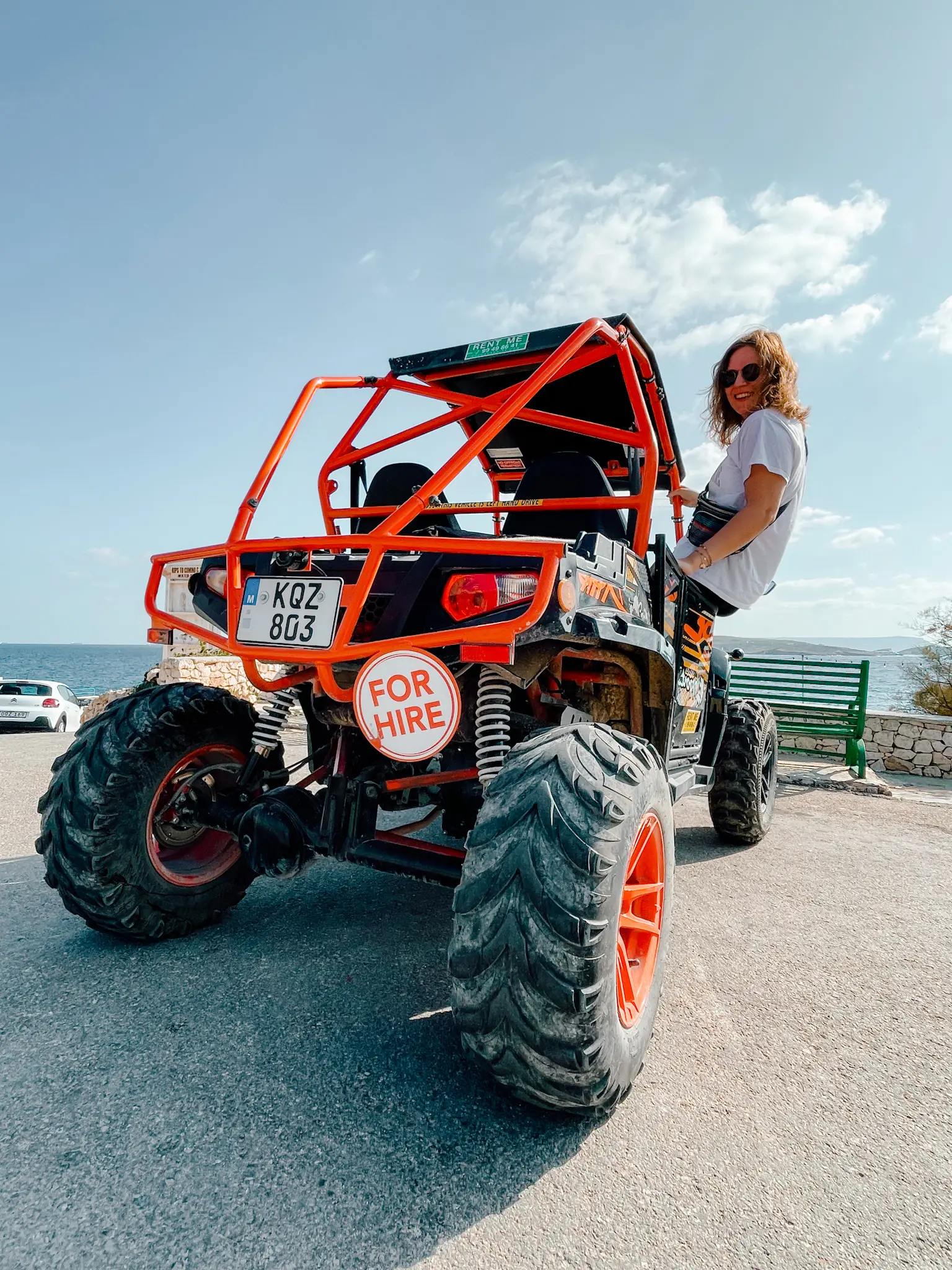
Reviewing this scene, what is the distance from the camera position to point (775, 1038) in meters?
2.36

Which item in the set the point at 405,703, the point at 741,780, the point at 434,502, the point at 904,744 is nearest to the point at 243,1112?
the point at 405,703

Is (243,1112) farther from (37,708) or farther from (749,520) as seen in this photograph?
(37,708)

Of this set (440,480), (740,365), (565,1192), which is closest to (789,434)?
(740,365)

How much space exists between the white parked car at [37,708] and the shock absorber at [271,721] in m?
17.6

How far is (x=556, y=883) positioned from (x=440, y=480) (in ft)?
4.21

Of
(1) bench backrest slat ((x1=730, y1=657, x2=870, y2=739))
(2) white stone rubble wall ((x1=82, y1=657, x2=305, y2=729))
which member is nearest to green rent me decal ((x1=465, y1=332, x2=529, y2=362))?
(1) bench backrest slat ((x1=730, y1=657, x2=870, y2=739))

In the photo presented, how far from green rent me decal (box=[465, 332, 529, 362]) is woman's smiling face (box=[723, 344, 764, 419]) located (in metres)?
1.23

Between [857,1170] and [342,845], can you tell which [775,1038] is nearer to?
[857,1170]

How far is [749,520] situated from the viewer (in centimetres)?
330

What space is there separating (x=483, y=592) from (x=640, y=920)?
1.10 meters

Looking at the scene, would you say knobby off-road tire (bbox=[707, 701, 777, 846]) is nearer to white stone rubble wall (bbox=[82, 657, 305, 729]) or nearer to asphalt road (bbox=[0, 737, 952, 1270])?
asphalt road (bbox=[0, 737, 952, 1270])

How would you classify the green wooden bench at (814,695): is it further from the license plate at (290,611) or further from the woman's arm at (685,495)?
the license plate at (290,611)

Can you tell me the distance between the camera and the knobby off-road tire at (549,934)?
1.66 metres

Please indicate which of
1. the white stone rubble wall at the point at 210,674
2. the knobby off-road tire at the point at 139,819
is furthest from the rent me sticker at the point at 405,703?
the white stone rubble wall at the point at 210,674
